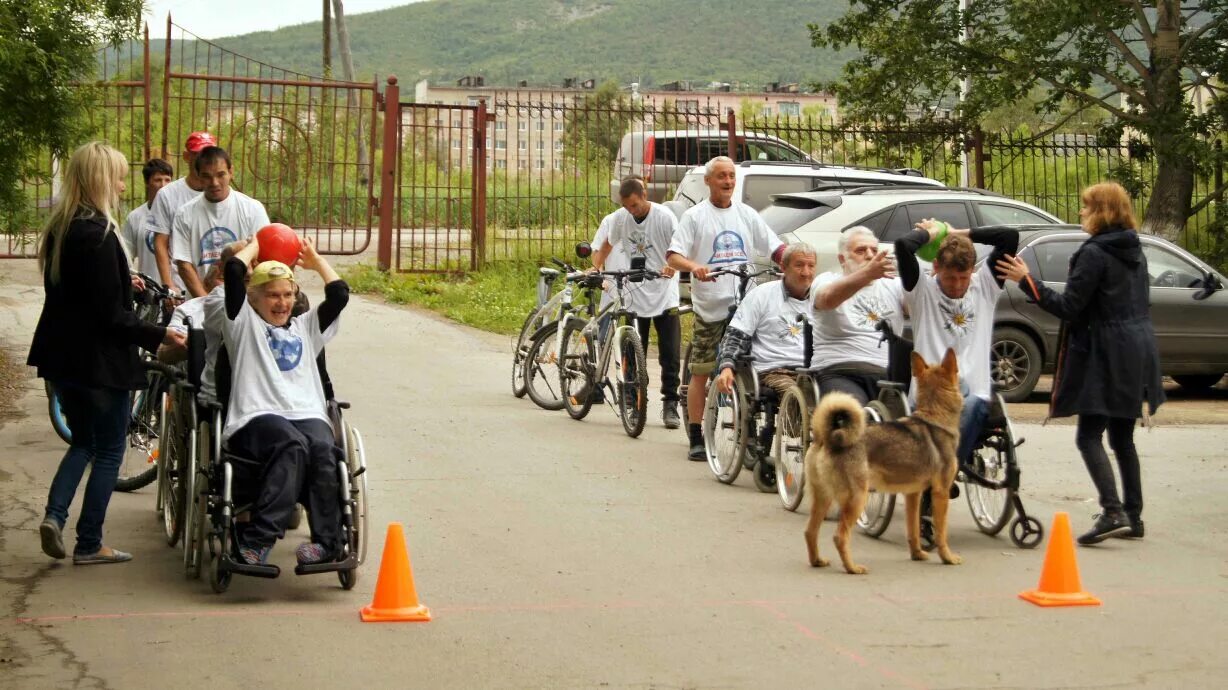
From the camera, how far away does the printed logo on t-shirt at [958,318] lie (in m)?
8.52

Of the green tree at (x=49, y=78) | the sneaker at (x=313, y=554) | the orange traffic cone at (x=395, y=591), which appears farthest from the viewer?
the green tree at (x=49, y=78)

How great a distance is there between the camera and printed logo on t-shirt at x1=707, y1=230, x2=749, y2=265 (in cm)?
1143

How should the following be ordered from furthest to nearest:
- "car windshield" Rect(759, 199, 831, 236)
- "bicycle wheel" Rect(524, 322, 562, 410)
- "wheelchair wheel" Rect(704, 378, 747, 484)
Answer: "car windshield" Rect(759, 199, 831, 236) < "bicycle wheel" Rect(524, 322, 562, 410) < "wheelchair wheel" Rect(704, 378, 747, 484)

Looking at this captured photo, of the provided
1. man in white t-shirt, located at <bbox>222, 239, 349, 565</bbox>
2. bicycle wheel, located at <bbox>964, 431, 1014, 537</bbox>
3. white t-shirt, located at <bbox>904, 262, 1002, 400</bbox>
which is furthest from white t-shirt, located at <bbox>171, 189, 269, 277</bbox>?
bicycle wheel, located at <bbox>964, 431, 1014, 537</bbox>

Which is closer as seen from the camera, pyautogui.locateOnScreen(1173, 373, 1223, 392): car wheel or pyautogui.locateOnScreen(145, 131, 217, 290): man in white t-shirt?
pyautogui.locateOnScreen(145, 131, 217, 290): man in white t-shirt

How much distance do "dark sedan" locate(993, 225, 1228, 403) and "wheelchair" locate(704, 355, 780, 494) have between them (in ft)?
17.2

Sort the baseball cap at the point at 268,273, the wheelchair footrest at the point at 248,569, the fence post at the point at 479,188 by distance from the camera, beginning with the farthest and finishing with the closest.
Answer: the fence post at the point at 479,188
the baseball cap at the point at 268,273
the wheelchair footrest at the point at 248,569

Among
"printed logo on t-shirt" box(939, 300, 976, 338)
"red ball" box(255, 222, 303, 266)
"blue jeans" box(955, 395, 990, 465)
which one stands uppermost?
"red ball" box(255, 222, 303, 266)

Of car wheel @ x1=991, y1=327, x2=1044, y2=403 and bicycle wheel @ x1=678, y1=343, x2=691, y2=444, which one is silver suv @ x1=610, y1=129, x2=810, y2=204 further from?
bicycle wheel @ x1=678, y1=343, x2=691, y2=444

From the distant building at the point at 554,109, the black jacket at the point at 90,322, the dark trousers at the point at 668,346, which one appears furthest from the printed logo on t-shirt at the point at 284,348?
the distant building at the point at 554,109

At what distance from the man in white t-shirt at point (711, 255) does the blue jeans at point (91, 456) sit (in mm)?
4321

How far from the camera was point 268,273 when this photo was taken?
7.41m

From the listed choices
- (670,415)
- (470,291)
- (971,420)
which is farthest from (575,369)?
(470,291)

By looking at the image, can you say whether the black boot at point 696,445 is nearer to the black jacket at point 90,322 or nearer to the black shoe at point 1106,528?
the black shoe at point 1106,528
